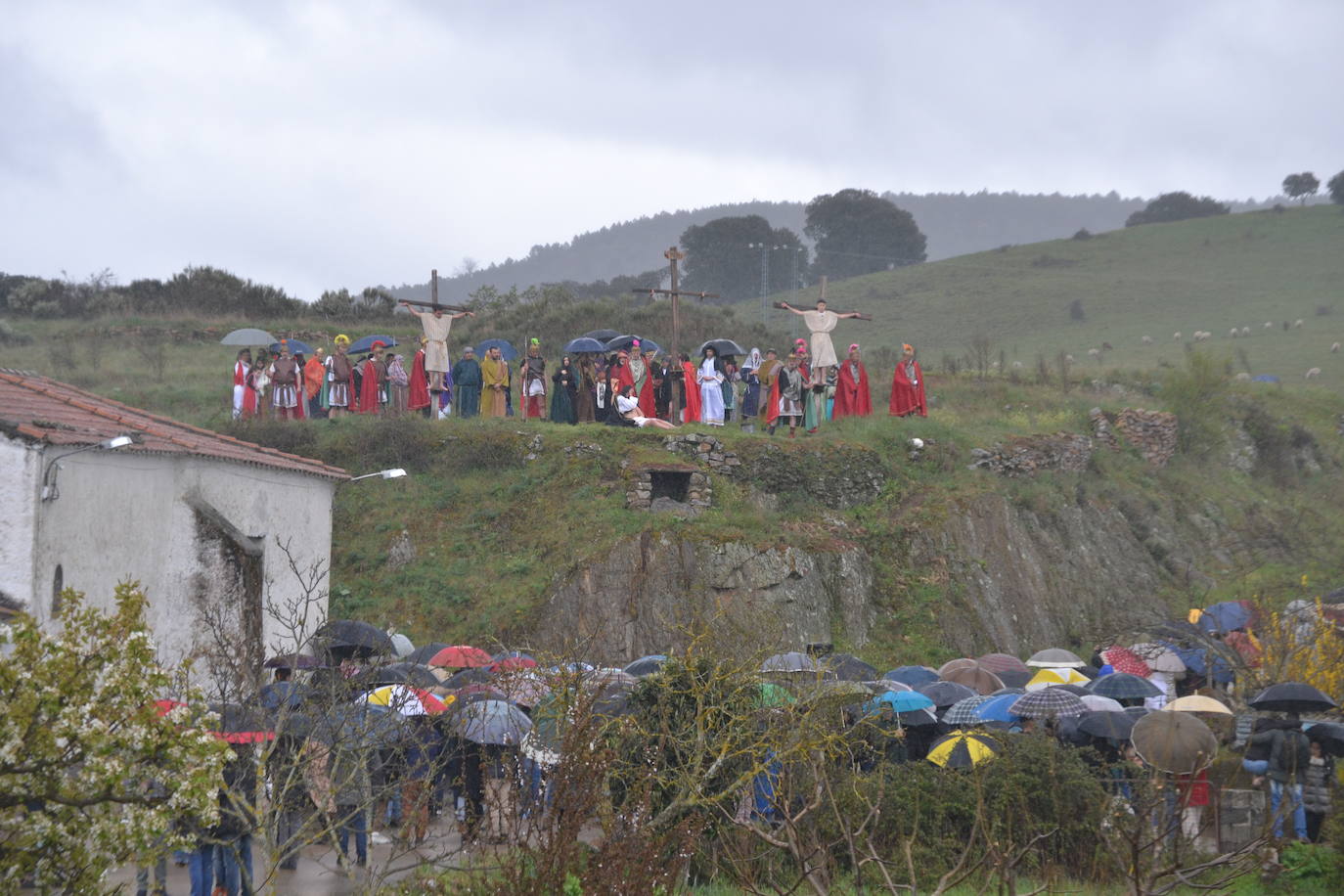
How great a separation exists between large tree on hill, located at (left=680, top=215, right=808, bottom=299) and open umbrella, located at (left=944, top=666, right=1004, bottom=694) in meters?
65.7

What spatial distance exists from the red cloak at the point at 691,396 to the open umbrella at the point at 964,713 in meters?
13.9

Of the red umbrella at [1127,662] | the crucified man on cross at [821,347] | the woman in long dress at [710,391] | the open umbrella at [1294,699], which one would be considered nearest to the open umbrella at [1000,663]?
the red umbrella at [1127,662]

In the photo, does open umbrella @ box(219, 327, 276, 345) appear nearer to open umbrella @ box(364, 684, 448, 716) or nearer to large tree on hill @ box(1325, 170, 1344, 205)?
open umbrella @ box(364, 684, 448, 716)

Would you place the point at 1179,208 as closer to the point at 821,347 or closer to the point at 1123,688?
the point at 821,347

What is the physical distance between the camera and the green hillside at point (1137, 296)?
55906 mm

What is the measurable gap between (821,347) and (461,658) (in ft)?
43.2

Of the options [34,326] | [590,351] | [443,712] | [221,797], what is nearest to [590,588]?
[590,351]

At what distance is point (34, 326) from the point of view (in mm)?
48625

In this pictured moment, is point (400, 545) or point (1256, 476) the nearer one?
point (400, 545)

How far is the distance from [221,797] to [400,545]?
13906 mm

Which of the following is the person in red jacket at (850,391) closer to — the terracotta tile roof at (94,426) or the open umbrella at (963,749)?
the terracotta tile roof at (94,426)

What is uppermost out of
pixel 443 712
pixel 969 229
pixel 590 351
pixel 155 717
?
pixel 969 229

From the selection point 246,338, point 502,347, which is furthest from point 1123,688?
point 246,338

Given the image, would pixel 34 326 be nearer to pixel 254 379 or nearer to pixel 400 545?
pixel 254 379
